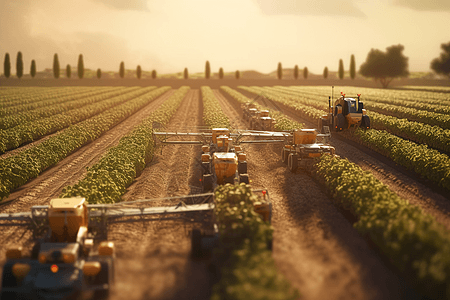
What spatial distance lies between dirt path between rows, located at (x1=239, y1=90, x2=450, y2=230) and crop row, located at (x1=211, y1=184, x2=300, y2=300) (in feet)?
22.8

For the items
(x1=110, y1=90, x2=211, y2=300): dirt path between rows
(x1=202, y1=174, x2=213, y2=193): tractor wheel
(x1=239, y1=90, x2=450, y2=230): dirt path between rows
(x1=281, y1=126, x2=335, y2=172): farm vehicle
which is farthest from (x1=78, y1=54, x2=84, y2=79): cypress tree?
(x1=202, y1=174, x2=213, y2=193): tractor wheel

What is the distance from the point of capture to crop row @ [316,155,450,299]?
724 cm

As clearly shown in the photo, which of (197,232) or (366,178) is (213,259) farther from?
(366,178)

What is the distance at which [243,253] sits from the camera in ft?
27.1

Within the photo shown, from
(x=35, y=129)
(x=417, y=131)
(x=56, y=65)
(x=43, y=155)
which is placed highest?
(x=56, y=65)

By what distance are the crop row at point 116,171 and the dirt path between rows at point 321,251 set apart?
6.01 m

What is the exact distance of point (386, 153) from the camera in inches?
845

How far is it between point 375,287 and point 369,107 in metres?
36.9

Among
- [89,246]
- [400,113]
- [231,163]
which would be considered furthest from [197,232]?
[400,113]

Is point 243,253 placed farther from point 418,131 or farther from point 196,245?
point 418,131

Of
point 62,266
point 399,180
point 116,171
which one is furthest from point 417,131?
point 62,266

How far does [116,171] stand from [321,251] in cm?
910

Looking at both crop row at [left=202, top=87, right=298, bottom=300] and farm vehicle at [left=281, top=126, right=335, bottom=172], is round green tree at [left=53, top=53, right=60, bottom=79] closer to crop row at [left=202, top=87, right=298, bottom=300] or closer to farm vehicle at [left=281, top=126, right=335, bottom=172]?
farm vehicle at [left=281, top=126, right=335, bottom=172]

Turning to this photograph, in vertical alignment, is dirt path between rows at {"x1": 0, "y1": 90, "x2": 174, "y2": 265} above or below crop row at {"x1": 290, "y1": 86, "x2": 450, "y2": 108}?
below
